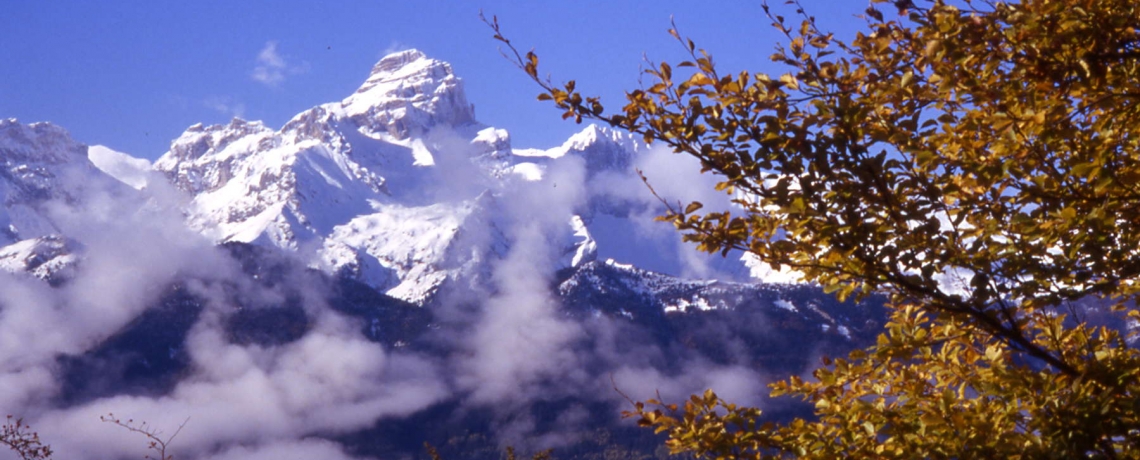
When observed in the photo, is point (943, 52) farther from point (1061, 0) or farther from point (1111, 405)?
point (1111, 405)

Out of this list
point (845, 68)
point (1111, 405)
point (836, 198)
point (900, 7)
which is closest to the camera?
point (1111, 405)

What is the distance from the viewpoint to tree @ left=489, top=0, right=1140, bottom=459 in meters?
3.86

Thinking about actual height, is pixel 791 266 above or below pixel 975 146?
below

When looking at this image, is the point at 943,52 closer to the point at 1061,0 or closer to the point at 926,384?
the point at 1061,0

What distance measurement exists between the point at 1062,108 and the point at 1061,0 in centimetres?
49

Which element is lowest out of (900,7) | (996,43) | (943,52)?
(943,52)

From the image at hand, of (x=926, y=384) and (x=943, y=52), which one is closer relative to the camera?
(x=943, y=52)

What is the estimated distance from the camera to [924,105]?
4.51 meters

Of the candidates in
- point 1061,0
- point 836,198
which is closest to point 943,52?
point 1061,0

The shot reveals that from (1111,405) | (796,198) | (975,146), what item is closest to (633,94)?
(796,198)

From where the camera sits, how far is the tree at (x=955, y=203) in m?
3.86

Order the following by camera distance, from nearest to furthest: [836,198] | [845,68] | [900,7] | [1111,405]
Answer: [1111,405], [836,198], [900,7], [845,68]

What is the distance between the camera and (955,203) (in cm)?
476

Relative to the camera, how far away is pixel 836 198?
4148 millimetres
